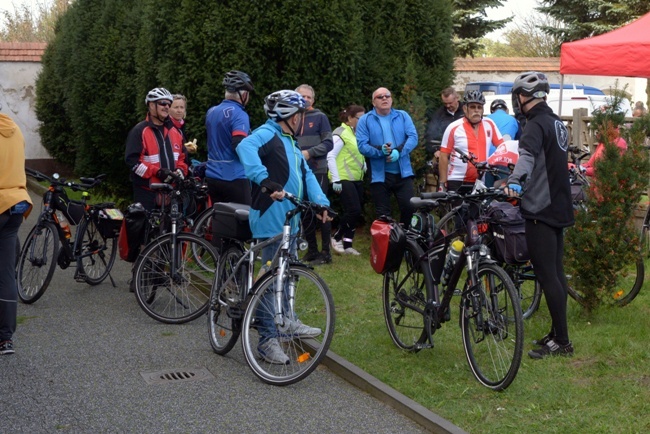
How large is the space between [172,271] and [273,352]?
5.64 feet

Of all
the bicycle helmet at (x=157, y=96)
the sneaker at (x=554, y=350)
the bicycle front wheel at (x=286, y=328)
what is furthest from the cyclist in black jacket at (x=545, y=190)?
the bicycle helmet at (x=157, y=96)

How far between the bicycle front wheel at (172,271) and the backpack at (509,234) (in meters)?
2.40

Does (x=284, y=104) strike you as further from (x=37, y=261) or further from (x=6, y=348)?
(x=37, y=261)

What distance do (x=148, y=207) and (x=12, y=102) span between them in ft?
55.3

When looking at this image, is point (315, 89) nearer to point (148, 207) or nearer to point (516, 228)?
point (148, 207)

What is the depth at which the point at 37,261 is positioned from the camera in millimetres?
9148

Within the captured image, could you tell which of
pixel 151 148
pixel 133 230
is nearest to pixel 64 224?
pixel 133 230

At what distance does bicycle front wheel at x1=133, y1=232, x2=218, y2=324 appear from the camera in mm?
8078

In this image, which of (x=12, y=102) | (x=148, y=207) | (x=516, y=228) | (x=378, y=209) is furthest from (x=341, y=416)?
(x=12, y=102)

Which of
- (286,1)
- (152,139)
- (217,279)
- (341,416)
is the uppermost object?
(286,1)

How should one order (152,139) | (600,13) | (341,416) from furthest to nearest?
(600,13), (152,139), (341,416)

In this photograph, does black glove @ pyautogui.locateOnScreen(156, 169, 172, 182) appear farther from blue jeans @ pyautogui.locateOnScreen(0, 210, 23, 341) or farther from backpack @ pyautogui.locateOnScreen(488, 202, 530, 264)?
backpack @ pyautogui.locateOnScreen(488, 202, 530, 264)

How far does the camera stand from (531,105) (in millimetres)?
6672

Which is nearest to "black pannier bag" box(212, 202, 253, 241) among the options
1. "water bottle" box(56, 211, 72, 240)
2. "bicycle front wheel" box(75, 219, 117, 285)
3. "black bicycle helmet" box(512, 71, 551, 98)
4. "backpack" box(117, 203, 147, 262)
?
"backpack" box(117, 203, 147, 262)
